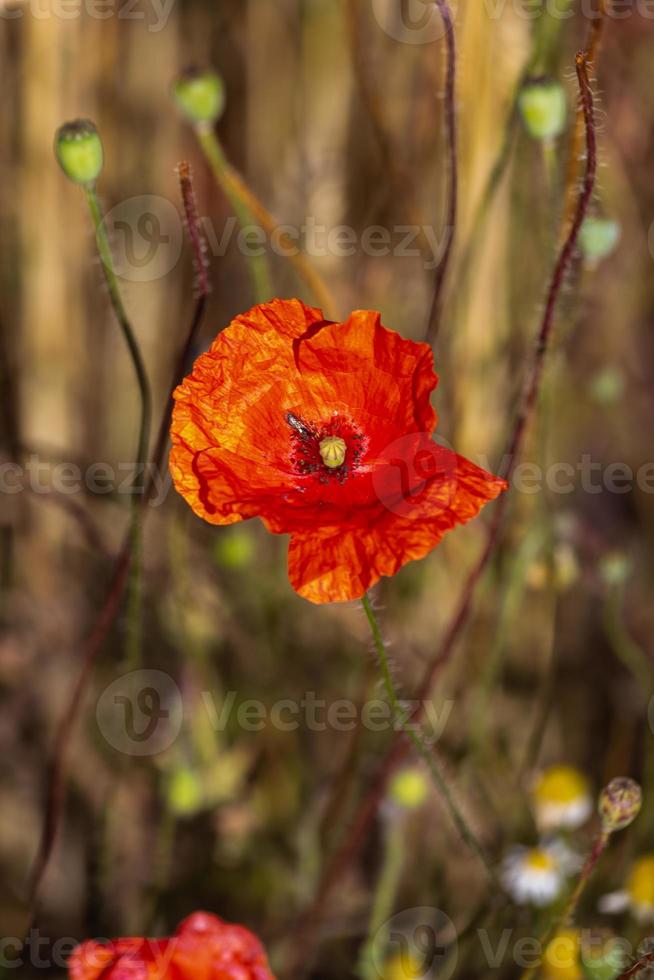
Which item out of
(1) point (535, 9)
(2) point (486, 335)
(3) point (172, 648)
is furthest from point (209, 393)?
(3) point (172, 648)

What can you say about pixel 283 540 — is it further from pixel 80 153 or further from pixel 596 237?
pixel 80 153

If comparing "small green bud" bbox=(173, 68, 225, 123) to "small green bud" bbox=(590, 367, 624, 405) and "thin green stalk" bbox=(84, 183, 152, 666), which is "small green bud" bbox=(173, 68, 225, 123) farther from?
"small green bud" bbox=(590, 367, 624, 405)

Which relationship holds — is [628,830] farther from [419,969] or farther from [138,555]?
[138,555]

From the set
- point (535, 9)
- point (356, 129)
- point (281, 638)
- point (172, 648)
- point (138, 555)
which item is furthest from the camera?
point (356, 129)

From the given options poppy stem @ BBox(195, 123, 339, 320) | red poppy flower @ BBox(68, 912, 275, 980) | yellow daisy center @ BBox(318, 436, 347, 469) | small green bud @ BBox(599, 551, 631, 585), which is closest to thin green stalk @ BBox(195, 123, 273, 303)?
poppy stem @ BBox(195, 123, 339, 320)

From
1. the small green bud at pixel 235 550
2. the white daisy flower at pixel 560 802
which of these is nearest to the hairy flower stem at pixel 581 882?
the white daisy flower at pixel 560 802
